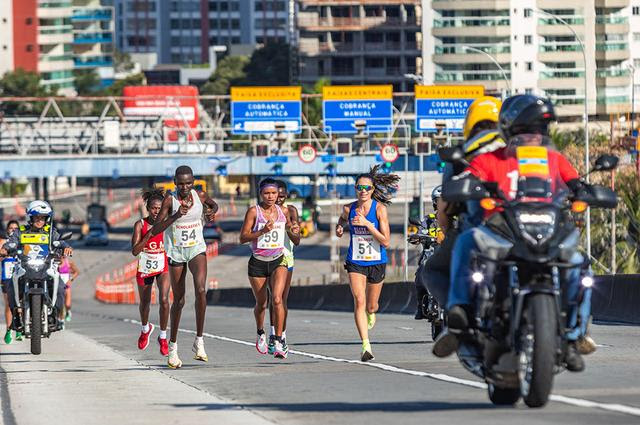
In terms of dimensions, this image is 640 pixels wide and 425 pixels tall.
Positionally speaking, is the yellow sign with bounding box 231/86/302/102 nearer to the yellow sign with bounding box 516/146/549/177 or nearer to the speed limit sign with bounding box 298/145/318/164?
the speed limit sign with bounding box 298/145/318/164

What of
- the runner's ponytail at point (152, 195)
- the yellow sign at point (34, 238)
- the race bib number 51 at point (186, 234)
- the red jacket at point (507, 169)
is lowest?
the yellow sign at point (34, 238)

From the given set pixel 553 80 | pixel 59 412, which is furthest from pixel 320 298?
pixel 553 80

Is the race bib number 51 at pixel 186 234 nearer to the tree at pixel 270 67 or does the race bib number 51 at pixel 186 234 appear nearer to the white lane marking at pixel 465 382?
the white lane marking at pixel 465 382

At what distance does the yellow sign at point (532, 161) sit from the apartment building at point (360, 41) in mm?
151064

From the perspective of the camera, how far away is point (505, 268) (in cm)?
1070

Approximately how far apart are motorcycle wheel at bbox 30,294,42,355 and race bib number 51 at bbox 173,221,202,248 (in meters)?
4.41

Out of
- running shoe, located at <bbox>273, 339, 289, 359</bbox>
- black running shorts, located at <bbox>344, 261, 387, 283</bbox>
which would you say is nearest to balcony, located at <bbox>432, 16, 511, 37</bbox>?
black running shorts, located at <bbox>344, 261, 387, 283</bbox>

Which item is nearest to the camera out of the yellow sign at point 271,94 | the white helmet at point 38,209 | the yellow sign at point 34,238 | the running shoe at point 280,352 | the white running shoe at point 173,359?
the white running shoe at point 173,359

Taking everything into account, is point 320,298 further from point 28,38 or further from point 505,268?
point 28,38

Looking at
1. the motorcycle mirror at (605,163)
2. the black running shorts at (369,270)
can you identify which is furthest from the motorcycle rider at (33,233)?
the motorcycle mirror at (605,163)

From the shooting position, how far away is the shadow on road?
11.7m

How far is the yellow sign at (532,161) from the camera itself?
1103 centimetres

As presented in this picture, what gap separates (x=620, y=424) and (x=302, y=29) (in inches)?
6248

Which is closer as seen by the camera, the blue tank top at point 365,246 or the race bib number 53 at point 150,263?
the blue tank top at point 365,246
